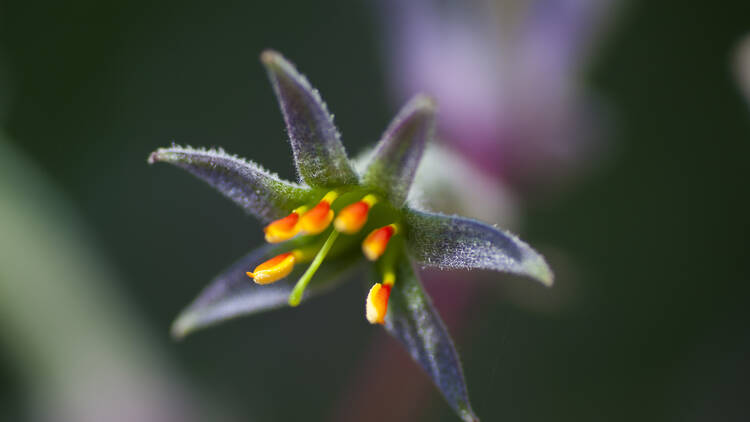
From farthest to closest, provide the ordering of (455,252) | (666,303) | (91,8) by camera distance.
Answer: (91,8), (666,303), (455,252)

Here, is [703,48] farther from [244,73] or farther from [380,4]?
[244,73]

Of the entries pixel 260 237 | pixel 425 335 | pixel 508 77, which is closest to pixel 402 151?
pixel 425 335

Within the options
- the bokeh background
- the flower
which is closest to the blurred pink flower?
the bokeh background

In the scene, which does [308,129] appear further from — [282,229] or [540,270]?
[540,270]

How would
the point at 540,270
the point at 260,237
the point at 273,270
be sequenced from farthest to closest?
the point at 260,237
the point at 273,270
the point at 540,270

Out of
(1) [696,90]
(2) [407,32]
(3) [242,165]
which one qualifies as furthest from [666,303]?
(3) [242,165]

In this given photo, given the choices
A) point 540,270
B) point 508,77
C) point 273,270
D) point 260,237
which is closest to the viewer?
point 540,270

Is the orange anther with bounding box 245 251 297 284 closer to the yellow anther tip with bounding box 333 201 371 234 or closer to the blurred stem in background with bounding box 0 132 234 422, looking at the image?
the yellow anther tip with bounding box 333 201 371 234
